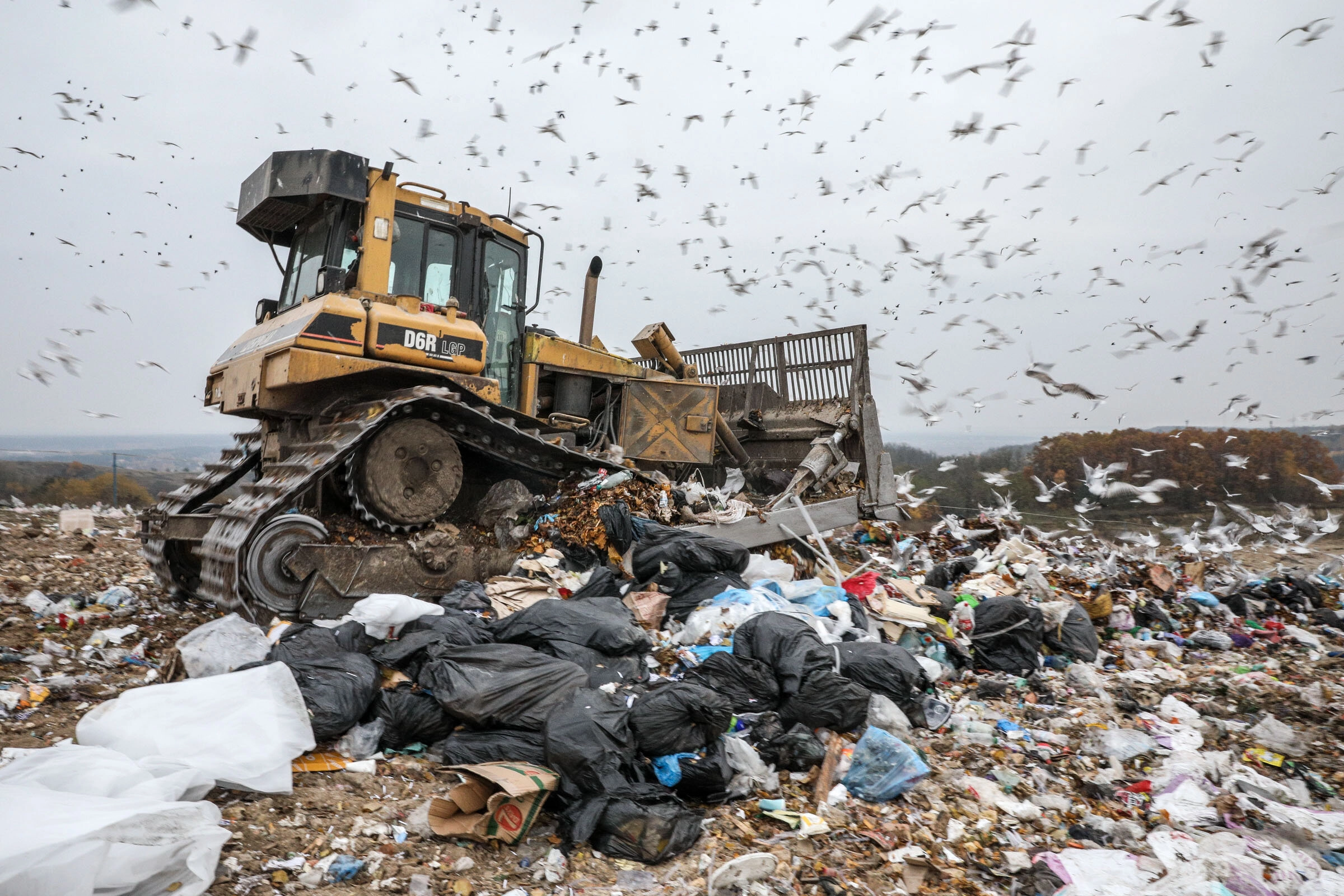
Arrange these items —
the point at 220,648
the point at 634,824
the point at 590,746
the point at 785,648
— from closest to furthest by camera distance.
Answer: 1. the point at 634,824
2. the point at 590,746
3. the point at 220,648
4. the point at 785,648

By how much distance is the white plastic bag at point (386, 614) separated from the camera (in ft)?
12.1

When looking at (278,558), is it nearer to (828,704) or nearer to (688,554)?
(688,554)

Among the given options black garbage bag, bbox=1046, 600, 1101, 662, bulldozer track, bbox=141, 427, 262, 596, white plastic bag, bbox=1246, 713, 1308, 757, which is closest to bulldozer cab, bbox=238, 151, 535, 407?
bulldozer track, bbox=141, 427, 262, 596

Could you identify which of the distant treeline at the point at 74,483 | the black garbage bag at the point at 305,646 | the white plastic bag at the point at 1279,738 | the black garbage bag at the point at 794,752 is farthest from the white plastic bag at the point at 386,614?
the distant treeline at the point at 74,483

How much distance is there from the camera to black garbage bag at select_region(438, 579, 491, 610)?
167 inches

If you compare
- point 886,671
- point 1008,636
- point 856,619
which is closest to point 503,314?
point 856,619

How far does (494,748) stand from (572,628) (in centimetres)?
82

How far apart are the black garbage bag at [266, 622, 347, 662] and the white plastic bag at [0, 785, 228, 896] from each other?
3.59 feet

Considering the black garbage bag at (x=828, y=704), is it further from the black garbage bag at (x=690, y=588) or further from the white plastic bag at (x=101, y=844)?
the white plastic bag at (x=101, y=844)

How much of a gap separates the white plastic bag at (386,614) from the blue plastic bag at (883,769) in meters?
2.09

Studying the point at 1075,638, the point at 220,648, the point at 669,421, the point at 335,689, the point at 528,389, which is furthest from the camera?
the point at 669,421

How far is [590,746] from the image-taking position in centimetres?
267

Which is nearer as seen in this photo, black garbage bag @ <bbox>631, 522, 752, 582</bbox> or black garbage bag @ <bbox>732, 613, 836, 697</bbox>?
black garbage bag @ <bbox>732, 613, 836, 697</bbox>

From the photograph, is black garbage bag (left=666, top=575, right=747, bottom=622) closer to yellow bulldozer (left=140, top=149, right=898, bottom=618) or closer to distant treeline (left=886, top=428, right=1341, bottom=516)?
yellow bulldozer (left=140, top=149, right=898, bottom=618)
